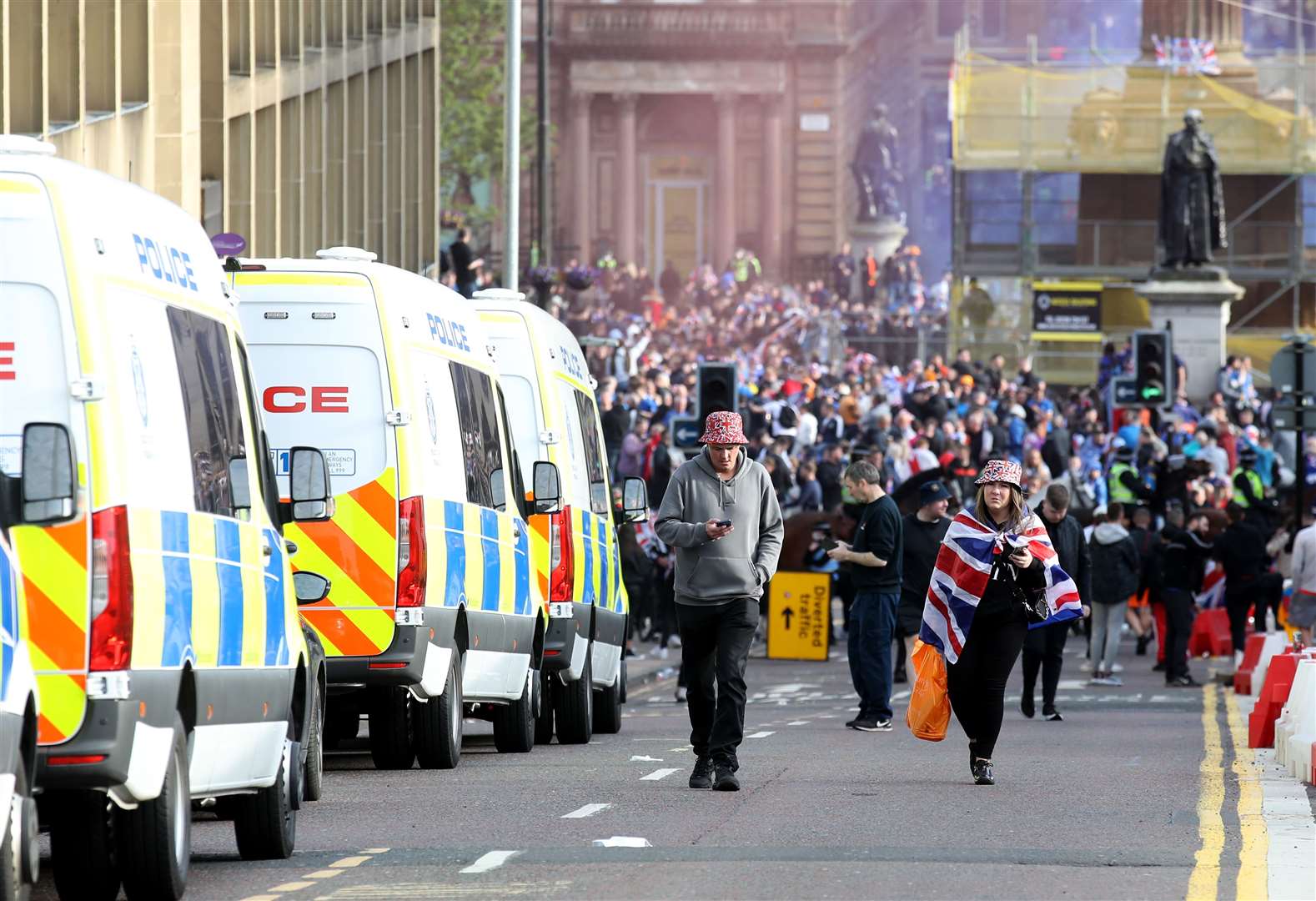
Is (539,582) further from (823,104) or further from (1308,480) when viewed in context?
(823,104)

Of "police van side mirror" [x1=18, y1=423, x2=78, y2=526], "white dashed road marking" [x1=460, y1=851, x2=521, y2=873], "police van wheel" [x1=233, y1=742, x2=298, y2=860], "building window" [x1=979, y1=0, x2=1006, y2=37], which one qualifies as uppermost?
"building window" [x1=979, y1=0, x2=1006, y2=37]

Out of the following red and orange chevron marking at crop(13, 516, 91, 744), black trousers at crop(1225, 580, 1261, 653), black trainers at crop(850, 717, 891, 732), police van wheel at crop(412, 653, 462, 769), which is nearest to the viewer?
red and orange chevron marking at crop(13, 516, 91, 744)

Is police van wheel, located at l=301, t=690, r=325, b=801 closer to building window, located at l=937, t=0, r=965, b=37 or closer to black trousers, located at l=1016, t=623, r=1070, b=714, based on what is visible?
black trousers, located at l=1016, t=623, r=1070, b=714

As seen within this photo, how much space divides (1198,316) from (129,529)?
141 ft

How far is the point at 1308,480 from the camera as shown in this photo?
Result: 35.9 metres

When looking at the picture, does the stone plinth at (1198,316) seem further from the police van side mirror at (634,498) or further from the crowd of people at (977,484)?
the police van side mirror at (634,498)

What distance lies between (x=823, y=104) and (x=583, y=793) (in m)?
87.6

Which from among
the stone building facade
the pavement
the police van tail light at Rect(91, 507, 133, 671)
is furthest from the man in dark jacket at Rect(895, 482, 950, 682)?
the stone building facade

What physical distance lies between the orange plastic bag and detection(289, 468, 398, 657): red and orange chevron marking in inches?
102

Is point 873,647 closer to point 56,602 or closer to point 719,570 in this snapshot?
point 719,570

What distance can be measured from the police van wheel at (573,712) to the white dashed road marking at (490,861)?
6579mm

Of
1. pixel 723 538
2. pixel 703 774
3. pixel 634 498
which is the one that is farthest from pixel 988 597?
pixel 634 498

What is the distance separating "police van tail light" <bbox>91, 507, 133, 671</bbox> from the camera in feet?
26.7

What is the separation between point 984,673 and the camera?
1406 cm
